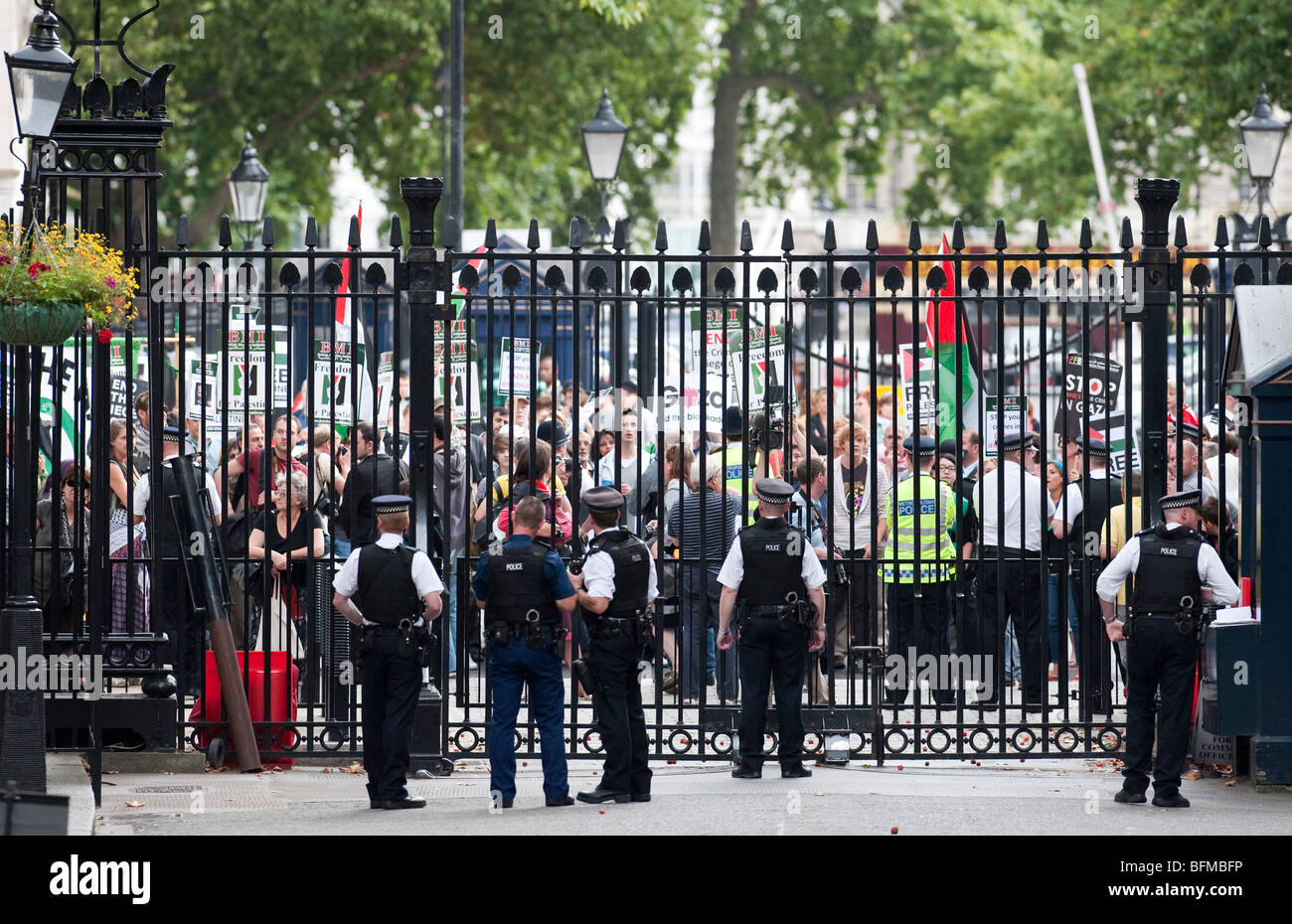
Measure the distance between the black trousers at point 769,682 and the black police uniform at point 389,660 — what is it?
185cm

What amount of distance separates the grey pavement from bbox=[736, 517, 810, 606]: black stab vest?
1.03 m

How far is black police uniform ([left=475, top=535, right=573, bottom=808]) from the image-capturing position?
9305 millimetres

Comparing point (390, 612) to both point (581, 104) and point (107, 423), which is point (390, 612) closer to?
point (107, 423)

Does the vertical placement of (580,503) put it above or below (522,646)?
above

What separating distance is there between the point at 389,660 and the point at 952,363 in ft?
16.4

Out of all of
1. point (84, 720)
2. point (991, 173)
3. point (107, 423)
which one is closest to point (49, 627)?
point (84, 720)

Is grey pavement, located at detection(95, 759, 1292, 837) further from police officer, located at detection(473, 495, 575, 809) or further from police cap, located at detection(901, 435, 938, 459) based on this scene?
police cap, located at detection(901, 435, 938, 459)

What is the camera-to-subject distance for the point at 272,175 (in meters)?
31.2

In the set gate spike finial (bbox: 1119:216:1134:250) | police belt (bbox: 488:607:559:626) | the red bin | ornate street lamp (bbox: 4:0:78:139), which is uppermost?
ornate street lamp (bbox: 4:0:78:139)

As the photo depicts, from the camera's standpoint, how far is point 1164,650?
372 inches

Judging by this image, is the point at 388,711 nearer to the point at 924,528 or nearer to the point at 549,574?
the point at 549,574

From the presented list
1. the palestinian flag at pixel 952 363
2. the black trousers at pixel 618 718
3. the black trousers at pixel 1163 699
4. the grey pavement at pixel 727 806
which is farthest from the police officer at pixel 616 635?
the black trousers at pixel 1163 699

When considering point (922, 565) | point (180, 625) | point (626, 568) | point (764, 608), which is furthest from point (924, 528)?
point (180, 625)

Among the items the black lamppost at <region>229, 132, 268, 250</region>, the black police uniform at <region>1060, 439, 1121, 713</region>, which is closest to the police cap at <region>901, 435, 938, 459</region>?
the black police uniform at <region>1060, 439, 1121, 713</region>
